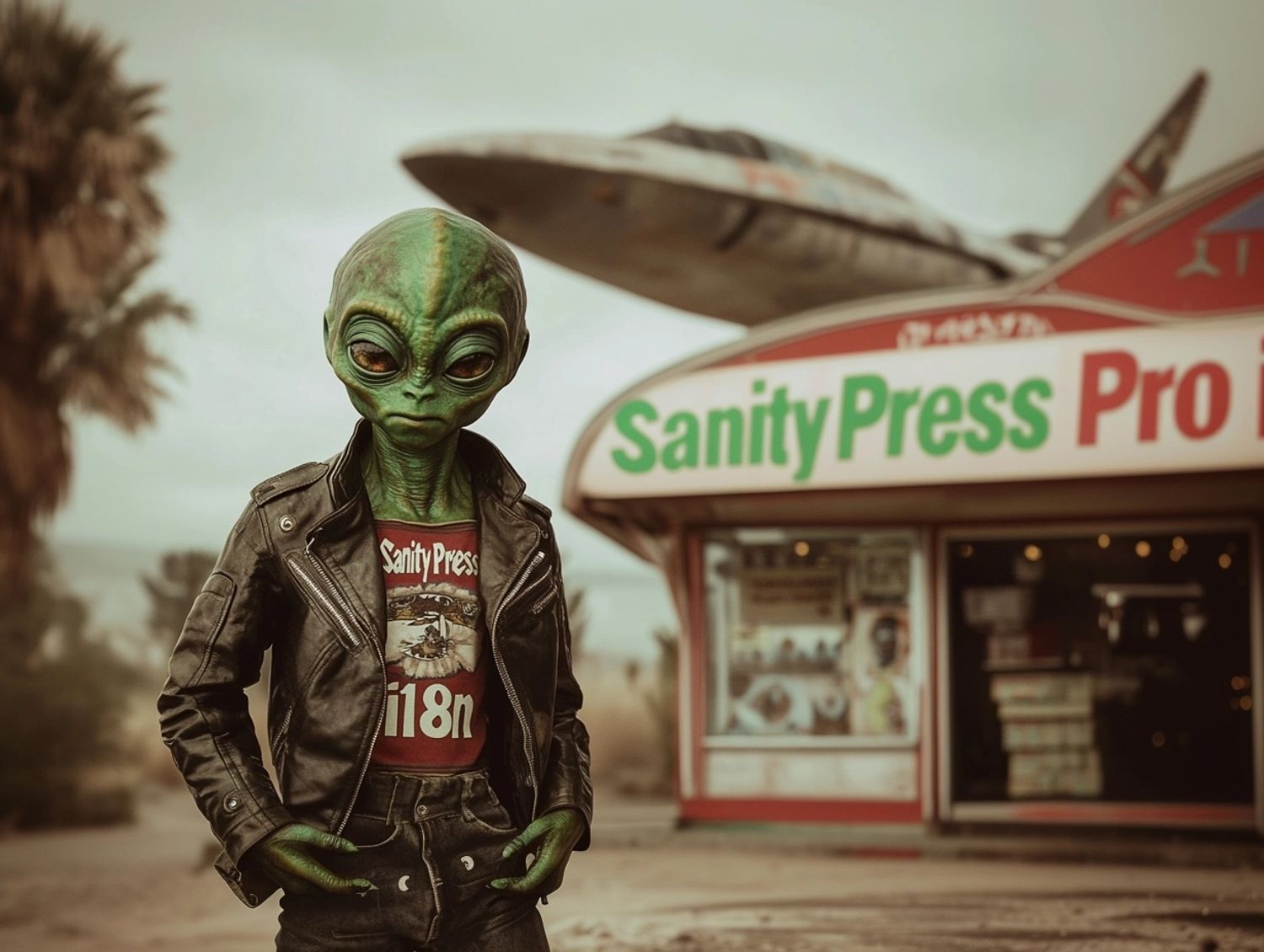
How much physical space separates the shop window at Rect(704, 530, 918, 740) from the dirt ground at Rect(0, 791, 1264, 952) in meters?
1.27

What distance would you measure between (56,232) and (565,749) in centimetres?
1341

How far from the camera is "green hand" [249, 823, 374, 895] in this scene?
7.10ft

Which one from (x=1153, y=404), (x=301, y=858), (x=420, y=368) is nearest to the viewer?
(x=301, y=858)

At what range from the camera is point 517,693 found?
237 cm

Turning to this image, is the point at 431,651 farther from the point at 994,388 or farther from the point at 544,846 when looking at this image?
the point at 994,388

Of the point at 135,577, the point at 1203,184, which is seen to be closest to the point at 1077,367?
the point at 1203,184

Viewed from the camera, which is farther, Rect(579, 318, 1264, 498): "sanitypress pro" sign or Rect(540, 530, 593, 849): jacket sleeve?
Rect(579, 318, 1264, 498): "sanitypress pro" sign

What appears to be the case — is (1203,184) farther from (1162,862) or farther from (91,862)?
(91,862)

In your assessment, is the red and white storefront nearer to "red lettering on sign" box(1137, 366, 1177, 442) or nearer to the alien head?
"red lettering on sign" box(1137, 366, 1177, 442)

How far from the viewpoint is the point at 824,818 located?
407 inches

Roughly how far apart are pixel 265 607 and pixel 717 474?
7535 millimetres

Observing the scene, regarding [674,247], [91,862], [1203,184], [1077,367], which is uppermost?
[674,247]

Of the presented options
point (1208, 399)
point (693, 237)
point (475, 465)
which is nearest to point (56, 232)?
point (693, 237)

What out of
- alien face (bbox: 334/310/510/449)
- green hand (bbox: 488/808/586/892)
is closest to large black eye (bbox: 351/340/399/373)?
alien face (bbox: 334/310/510/449)
